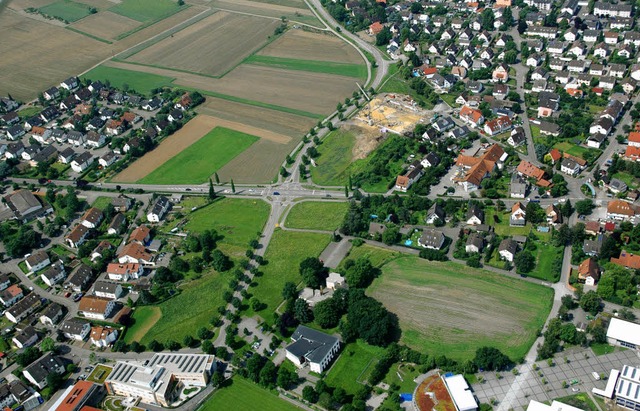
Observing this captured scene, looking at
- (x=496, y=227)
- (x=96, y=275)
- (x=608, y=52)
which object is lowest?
(x=96, y=275)

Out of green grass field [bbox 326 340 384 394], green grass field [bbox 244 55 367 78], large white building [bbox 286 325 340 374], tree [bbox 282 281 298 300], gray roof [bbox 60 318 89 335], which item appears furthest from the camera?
green grass field [bbox 244 55 367 78]

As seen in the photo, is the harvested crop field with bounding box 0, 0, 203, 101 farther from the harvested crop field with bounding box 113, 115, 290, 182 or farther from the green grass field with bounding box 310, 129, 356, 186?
the green grass field with bounding box 310, 129, 356, 186

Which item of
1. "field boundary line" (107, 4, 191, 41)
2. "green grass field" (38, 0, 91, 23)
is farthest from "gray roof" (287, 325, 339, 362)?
"green grass field" (38, 0, 91, 23)

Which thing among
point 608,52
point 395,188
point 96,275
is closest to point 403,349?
point 395,188

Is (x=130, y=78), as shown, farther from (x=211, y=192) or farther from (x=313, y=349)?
(x=313, y=349)

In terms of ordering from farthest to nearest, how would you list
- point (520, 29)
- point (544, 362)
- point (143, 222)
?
1. point (520, 29)
2. point (143, 222)
3. point (544, 362)

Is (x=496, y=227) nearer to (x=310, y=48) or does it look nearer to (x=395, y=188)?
(x=395, y=188)
